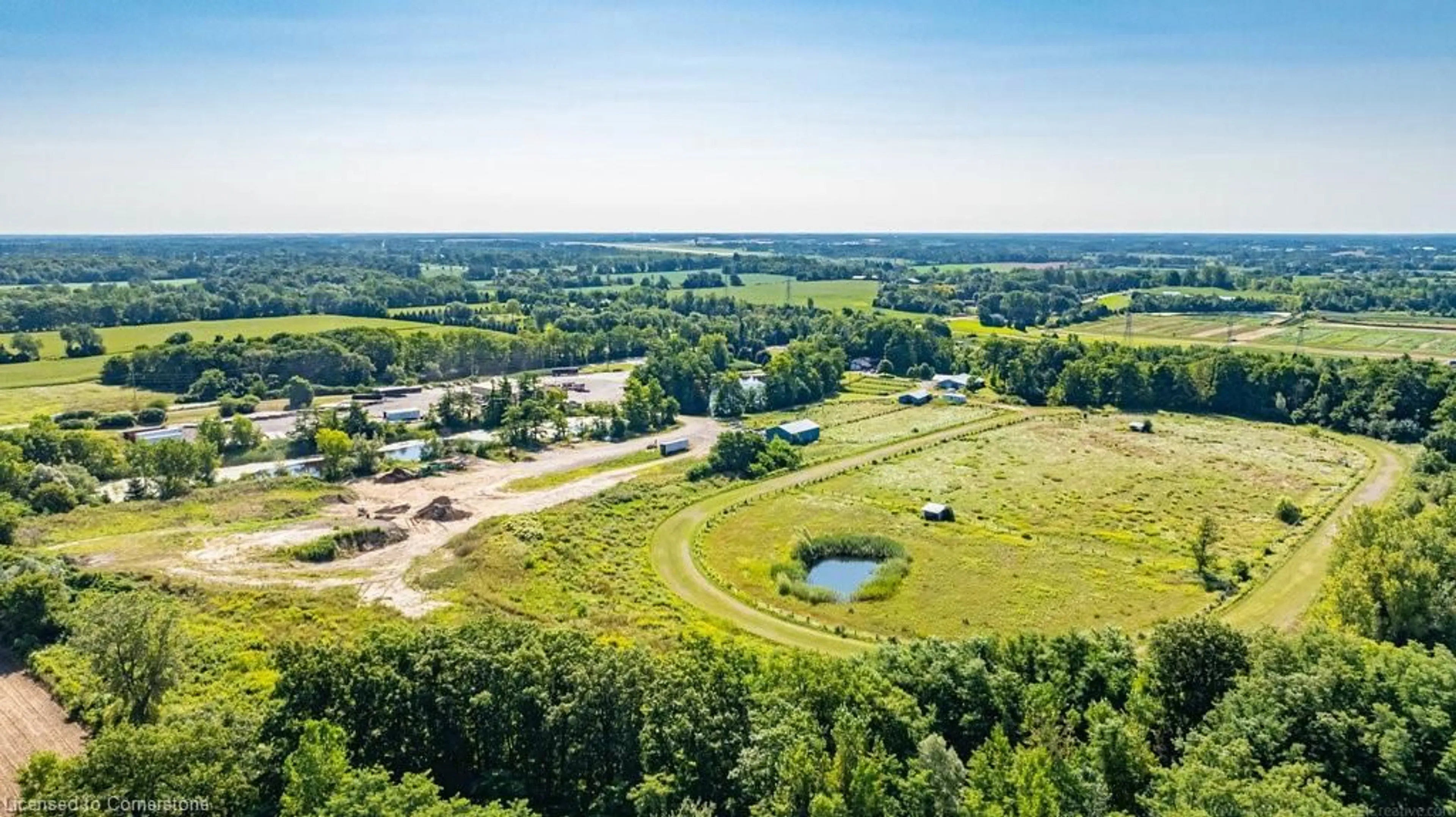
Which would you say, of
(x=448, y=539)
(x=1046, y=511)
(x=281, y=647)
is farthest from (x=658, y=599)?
(x=1046, y=511)

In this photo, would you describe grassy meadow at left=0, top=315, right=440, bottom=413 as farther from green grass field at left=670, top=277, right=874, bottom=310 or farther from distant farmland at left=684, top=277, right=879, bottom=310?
distant farmland at left=684, top=277, right=879, bottom=310

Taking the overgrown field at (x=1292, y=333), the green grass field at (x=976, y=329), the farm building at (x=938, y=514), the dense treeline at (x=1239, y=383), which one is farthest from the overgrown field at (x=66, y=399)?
the overgrown field at (x=1292, y=333)

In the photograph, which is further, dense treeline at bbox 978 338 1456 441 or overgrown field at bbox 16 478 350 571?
dense treeline at bbox 978 338 1456 441

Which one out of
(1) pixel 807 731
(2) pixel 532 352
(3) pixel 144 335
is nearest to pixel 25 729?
(1) pixel 807 731

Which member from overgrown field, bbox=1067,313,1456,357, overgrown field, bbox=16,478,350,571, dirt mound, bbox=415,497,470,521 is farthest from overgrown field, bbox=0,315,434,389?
overgrown field, bbox=1067,313,1456,357

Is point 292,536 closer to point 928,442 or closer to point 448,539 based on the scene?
point 448,539
